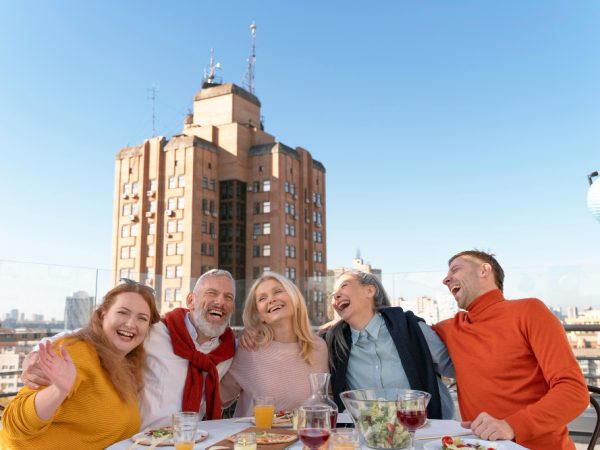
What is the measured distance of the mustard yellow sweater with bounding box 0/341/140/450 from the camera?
2.11 metres

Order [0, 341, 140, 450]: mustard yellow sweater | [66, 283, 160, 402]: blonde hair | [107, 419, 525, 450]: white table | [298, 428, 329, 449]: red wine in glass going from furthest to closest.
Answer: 1. [66, 283, 160, 402]: blonde hair
2. [0, 341, 140, 450]: mustard yellow sweater
3. [107, 419, 525, 450]: white table
4. [298, 428, 329, 449]: red wine in glass

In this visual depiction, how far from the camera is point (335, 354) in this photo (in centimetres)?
302

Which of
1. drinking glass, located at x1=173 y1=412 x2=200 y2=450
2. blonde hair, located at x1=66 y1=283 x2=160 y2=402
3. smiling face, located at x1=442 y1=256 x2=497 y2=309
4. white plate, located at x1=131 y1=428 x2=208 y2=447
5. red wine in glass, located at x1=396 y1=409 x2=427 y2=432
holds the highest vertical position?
smiling face, located at x1=442 y1=256 x2=497 y2=309

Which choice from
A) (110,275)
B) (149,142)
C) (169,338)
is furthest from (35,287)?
(149,142)

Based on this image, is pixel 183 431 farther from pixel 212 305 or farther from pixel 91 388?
pixel 212 305

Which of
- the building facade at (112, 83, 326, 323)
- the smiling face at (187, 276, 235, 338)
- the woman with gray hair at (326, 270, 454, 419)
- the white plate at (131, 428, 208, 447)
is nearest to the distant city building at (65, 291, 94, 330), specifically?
the smiling face at (187, 276, 235, 338)

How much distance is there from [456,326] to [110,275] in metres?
9.08

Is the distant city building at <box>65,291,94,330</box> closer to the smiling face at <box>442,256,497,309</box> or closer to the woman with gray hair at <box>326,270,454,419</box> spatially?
the woman with gray hair at <box>326,270,454,419</box>

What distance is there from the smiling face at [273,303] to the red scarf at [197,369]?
0.32 meters

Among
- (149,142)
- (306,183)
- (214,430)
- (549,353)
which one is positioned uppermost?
(149,142)

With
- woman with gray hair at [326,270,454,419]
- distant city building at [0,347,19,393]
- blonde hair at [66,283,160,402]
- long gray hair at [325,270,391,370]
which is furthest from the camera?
distant city building at [0,347,19,393]

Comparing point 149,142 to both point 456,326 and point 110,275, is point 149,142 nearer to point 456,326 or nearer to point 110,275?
point 110,275

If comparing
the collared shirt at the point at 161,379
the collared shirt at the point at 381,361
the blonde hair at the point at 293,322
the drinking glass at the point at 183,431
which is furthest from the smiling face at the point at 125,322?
the collared shirt at the point at 381,361

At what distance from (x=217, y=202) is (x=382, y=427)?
117 ft
